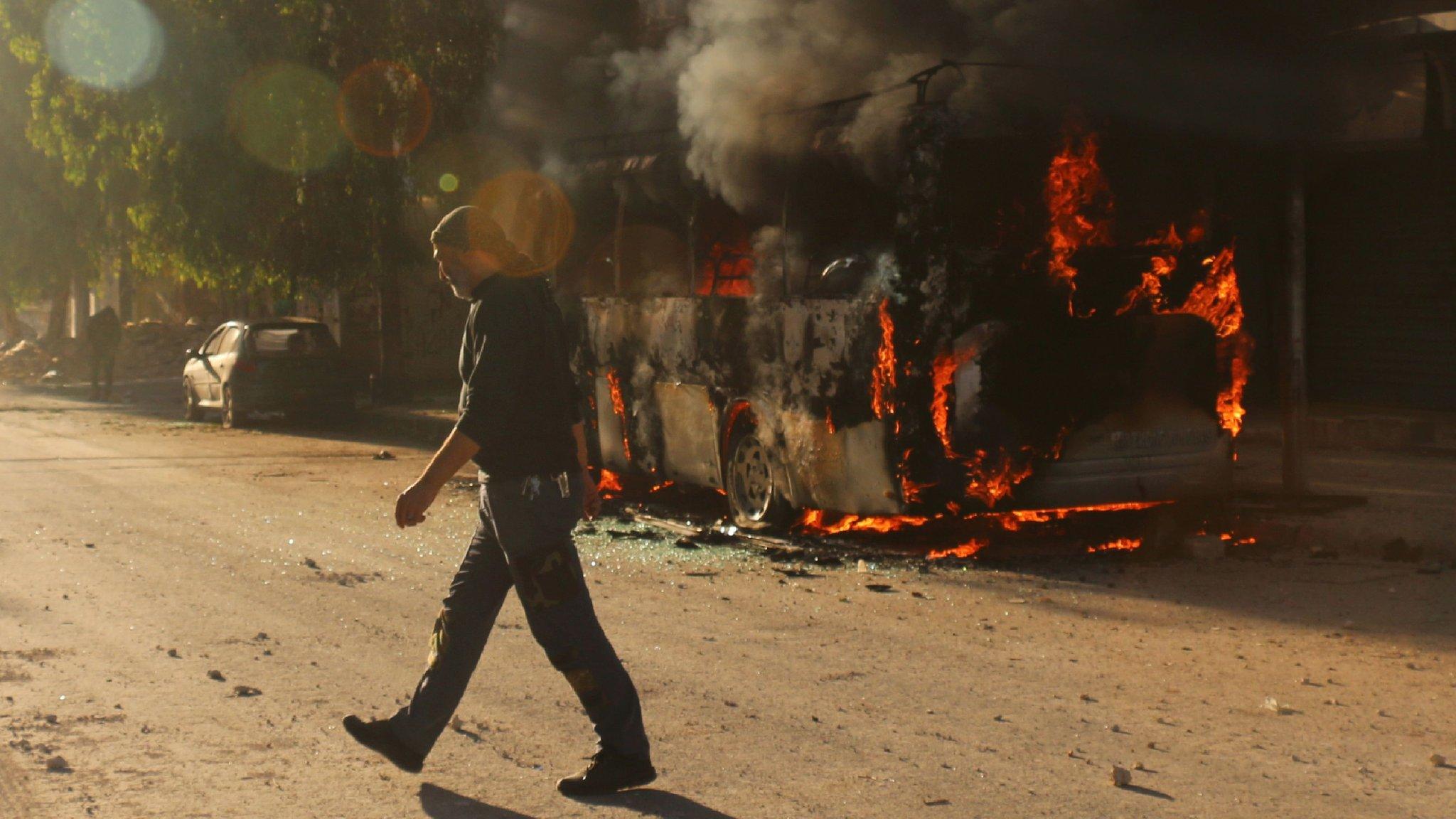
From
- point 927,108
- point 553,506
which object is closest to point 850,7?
point 927,108

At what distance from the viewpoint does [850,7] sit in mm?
10906

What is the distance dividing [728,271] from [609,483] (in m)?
3.27

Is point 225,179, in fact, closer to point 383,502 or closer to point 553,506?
point 383,502

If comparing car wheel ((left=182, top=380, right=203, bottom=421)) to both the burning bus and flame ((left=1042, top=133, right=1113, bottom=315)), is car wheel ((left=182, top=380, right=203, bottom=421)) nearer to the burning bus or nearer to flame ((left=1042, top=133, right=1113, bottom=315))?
the burning bus

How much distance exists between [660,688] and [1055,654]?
1.75 m

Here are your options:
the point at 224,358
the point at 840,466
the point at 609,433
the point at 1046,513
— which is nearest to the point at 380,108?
the point at 224,358

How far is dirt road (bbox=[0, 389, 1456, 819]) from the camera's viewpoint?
15.2ft

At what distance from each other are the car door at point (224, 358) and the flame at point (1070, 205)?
1488 centimetres

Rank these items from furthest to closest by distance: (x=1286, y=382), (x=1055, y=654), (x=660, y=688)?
(x=1286, y=382)
(x=1055, y=654)
(x=660, y=688)

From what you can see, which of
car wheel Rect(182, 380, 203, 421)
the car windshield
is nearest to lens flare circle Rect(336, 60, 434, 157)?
the car windshield

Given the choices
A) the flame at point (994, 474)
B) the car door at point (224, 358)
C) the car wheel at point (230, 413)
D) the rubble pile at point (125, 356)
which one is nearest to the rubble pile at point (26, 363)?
the rubble pile at point (125, 356)

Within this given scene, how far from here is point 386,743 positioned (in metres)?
4.72

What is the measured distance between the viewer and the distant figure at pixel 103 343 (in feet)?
96.0

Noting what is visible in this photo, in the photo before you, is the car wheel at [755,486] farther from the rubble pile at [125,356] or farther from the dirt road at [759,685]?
the rubble pile at [125,356]
